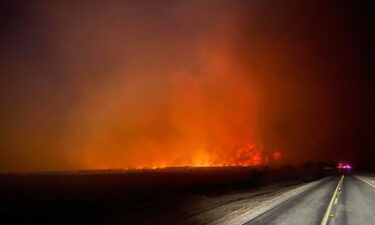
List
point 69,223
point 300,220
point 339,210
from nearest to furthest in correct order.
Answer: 1. point 300,220
2. point 339,210
3. point 69,223

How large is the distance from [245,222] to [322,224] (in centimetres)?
360

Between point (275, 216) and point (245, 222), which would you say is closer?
point (245, 222)

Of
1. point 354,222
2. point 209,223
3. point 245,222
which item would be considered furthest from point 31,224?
point 354,222

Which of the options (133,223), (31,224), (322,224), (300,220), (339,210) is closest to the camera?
(322,224)

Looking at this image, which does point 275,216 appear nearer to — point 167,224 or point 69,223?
point 167,224

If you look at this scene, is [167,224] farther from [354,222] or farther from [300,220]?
[354,222]

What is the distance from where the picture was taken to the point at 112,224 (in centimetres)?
2166

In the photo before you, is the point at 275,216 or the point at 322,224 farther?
the point at 275,216

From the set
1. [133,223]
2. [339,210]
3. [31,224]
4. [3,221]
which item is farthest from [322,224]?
[3,221]

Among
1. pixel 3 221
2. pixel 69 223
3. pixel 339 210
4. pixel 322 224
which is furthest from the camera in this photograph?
pixel 3 221

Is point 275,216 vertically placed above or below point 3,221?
above

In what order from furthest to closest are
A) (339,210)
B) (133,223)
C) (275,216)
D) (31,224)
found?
(31,224) < (133,223) < (339,210) < (275,216)

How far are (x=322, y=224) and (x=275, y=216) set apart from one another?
316 centimetres

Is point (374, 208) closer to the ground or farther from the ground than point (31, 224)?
farther from the ground
